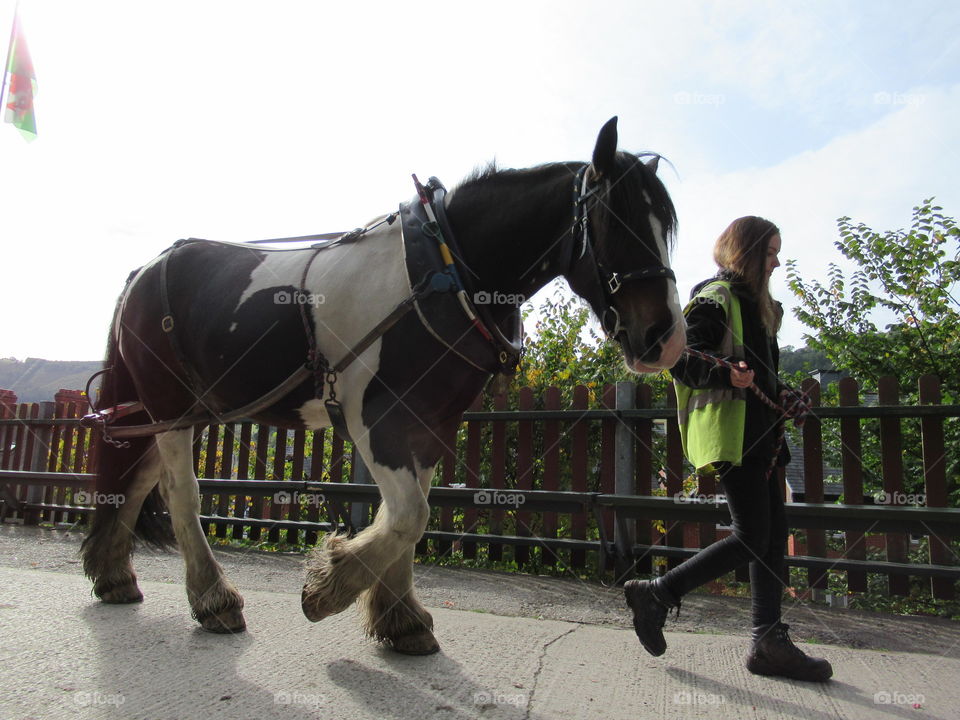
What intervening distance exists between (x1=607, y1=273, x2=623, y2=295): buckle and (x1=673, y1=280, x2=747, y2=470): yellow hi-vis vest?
68 centimetres

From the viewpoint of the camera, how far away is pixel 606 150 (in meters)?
2.36

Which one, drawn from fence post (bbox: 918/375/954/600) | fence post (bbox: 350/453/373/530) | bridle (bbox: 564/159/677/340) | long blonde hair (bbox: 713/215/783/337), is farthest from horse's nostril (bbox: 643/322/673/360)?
fence post (bbox: 350/453/373/530)

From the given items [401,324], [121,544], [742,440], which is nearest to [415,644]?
[401,324]

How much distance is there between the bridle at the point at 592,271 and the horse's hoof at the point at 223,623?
218 centimetres

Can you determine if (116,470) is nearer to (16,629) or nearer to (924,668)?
(16,629)

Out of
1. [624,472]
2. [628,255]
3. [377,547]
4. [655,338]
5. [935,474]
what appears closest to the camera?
[655,338]

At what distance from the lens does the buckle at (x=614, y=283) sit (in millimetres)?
2291

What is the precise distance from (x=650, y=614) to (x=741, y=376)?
1072 millimetres

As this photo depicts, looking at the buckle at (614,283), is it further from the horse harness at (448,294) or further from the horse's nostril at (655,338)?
the horse's nostril at (655,338)

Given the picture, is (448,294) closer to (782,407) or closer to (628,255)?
(628,255)

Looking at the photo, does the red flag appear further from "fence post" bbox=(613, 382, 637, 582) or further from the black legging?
the black legging

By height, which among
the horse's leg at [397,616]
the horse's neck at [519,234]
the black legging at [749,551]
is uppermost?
the horse's neck at [519,234]

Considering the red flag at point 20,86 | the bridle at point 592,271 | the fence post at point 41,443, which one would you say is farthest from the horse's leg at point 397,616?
the fence post at point 41,443

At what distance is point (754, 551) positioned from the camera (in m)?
2.68
